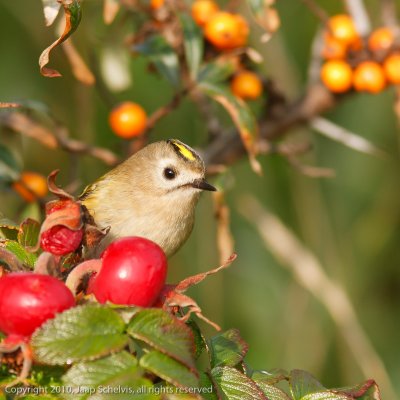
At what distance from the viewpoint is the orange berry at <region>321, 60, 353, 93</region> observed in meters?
3.68

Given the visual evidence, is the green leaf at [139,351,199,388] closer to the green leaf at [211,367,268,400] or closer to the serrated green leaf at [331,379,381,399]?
the green leaf at [211,367,268,400]

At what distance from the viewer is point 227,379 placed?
1.69m

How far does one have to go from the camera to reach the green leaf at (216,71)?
3.46m

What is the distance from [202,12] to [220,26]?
197mm

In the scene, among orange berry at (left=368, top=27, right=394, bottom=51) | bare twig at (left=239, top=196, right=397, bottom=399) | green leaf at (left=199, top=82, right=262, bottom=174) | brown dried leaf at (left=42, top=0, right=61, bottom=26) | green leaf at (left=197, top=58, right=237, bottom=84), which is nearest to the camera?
brown dried leaf at (left=42, top=0, right=61, bottom=26)

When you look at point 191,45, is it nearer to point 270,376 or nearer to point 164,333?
point 270,376

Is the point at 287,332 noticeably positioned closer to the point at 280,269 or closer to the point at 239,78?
the point at 280,269

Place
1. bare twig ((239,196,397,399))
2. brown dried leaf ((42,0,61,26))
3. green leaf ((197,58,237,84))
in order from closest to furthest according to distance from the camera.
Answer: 1. brown dried leaf ((42,0,61,26))
2. green leaf ((197,58,237,84))
3. bare twig ((239,196,397,399))

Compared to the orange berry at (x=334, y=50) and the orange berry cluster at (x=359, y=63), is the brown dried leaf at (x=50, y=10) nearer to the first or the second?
the orange berry cluster at (x=359, y=63)

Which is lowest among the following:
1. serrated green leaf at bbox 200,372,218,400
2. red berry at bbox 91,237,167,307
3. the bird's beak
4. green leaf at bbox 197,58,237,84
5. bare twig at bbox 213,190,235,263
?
bare twig at bbox 213,190,235,263

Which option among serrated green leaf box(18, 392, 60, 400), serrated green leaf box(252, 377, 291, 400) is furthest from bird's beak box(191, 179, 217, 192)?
serrated green leaf box(18, 392, 60, 400)

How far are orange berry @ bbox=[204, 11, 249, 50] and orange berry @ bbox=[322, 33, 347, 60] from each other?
0.42 m

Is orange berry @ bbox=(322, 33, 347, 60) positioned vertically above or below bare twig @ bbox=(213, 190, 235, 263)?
above

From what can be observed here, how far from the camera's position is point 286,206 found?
5.13 metres
